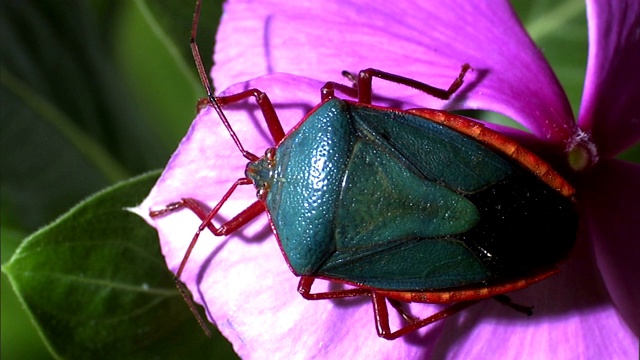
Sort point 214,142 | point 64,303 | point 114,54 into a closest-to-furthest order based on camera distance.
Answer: point 214,142
point 64,303
point 114,54

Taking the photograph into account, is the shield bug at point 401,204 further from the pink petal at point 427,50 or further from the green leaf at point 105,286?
the green leaf at point 105,286

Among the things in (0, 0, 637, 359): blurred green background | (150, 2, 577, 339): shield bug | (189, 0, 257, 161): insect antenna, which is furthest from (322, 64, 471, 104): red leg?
(0, 0, 637, 359): blurred green background

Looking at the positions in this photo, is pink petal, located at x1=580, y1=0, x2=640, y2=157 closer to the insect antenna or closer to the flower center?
the flower center

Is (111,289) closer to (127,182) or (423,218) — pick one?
(127,182)

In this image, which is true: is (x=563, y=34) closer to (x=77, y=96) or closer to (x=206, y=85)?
(x=206, y=85)

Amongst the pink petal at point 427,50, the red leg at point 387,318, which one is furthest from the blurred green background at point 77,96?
the red leg at point 387,318

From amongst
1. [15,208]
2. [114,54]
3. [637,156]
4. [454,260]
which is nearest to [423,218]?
[454,260]
